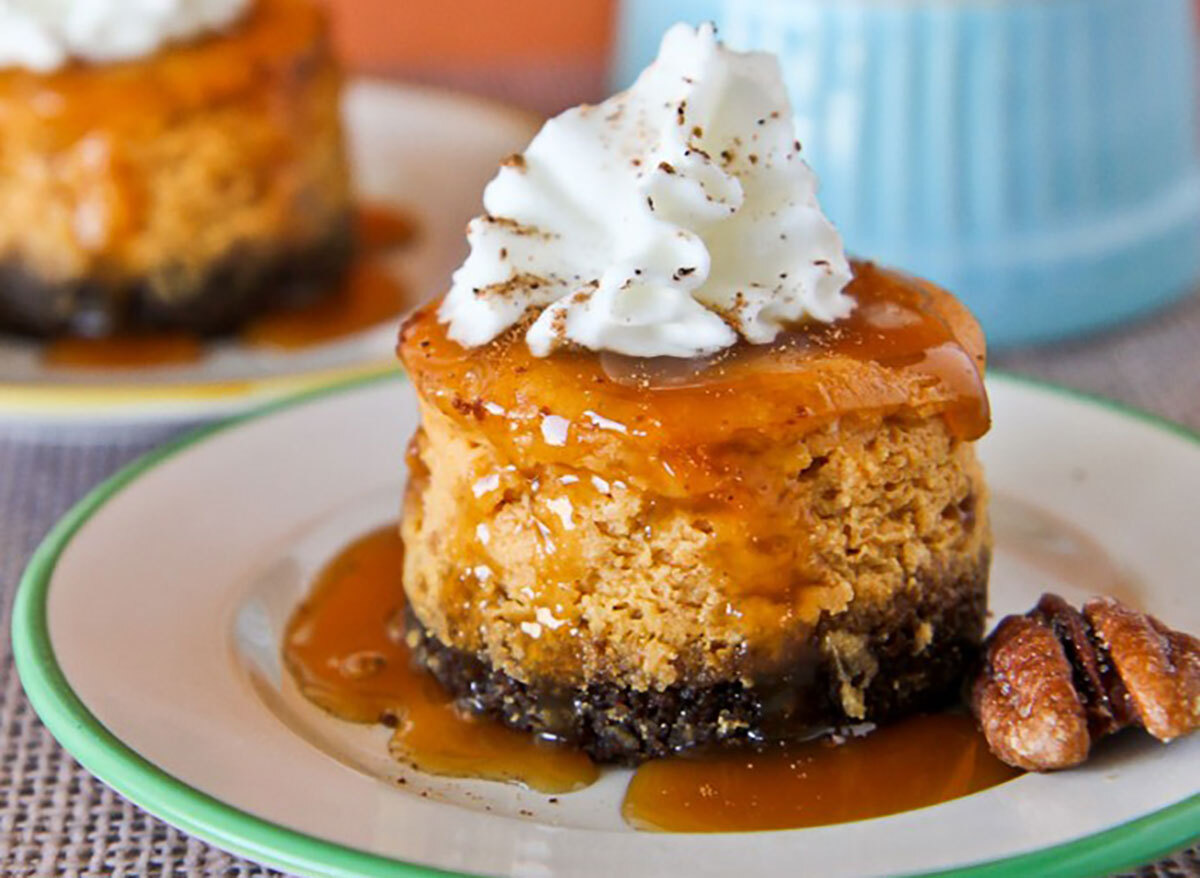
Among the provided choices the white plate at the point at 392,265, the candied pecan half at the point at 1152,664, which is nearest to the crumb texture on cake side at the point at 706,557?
the candied pecan half at the point at 1152,664

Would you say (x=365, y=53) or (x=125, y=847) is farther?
(x=365, y=53)

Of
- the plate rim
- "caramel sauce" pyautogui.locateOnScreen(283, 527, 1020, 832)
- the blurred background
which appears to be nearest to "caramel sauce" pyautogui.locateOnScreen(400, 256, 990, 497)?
"caramel sauce" pyautogui.locateOnScreen(283, 527, 1020, 832)

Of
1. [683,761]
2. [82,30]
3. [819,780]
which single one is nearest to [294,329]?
[82,30]

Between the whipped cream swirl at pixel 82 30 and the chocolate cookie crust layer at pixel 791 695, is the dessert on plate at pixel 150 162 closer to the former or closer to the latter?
the whipped cream swirl at pixel 82 30

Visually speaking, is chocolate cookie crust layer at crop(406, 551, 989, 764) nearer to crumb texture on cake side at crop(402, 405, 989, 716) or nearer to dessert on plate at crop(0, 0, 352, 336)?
crumb texture on cake side at crop(402, 405, 989, 716)

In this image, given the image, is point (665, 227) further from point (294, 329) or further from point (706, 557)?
point (294, 329)

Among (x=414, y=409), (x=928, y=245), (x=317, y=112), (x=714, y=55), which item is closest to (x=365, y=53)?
(x=317, y=112)

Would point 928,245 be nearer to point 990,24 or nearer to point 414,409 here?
point 990,24
